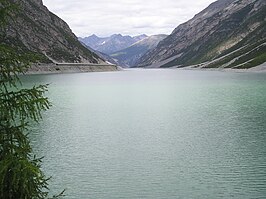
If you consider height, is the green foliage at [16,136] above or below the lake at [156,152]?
above

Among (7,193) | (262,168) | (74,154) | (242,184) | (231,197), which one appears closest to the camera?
(7,193)

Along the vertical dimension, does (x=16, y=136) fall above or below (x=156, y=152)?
above

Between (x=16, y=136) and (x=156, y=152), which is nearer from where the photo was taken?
(x=16, y=136)

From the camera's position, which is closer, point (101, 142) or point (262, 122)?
point (101, 142)

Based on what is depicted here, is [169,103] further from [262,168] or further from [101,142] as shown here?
[262,168]

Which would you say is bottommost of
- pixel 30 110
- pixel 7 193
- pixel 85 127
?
pixel 85 127

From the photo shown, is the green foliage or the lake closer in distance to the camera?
the green foliage

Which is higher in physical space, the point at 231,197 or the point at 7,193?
the point at 7,193

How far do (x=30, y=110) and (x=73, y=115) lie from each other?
50157 millimetres

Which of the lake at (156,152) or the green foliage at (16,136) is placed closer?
the green foliage at (16,136)

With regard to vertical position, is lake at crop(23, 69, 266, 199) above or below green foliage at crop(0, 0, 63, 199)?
below

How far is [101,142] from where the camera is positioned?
39656 mm

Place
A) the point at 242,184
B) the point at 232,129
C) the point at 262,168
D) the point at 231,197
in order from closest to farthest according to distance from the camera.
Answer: the point at 231,197 < the point at 242,184 < the point at 262,168 < the point at 232,129

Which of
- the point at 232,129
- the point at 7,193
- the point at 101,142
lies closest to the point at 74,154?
the point at 101,142
